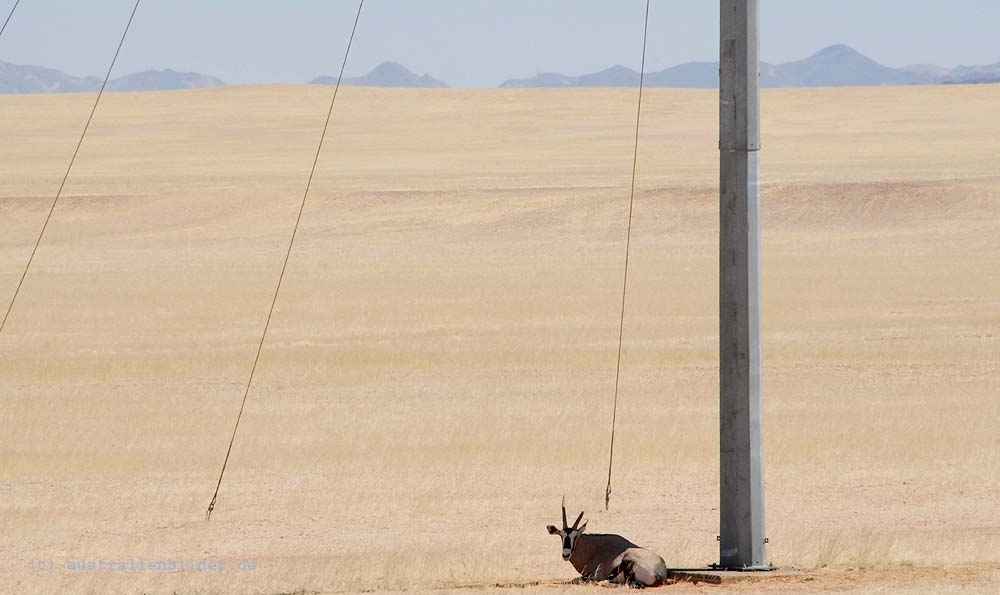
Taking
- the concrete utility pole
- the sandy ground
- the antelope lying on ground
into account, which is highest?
the concrete utility pole

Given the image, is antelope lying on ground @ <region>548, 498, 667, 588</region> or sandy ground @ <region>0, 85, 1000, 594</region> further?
sandy ground @ <region>0, 85, 1000, 594</region>

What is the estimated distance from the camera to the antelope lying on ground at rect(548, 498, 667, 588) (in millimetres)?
10062

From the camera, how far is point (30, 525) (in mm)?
14961

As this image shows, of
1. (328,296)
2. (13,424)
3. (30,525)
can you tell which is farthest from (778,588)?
(328,296)

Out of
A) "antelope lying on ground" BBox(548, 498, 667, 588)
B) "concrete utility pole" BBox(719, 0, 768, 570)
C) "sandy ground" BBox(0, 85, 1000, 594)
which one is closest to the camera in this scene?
"antelope lying on ground" BBox(548, 498, 667, 588)

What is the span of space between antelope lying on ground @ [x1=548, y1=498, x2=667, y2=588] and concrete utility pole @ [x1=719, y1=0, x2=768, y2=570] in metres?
0.88

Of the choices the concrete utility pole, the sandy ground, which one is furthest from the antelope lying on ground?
the concrete utility pole

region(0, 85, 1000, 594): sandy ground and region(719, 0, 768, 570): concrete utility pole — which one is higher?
region(719, 0, 768, 570): concrete utility pole

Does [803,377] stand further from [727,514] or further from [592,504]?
[727,514]

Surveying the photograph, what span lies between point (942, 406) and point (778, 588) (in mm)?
12103

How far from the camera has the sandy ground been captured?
13.8 metres

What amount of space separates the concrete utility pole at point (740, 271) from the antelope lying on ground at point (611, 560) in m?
0.88

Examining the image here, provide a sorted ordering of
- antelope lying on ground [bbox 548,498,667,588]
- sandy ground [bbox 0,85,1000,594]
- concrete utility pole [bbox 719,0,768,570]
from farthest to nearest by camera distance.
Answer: sandy ground [bbox 0,85,1000,594]
concrete utility pole [bbox 719,0,768,570]
antelope lying on ground [bbox 548,498,667,588]

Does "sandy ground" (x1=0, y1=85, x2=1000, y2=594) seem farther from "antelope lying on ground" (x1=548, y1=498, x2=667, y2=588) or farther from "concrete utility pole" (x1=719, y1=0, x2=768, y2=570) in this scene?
"concrete utility pole" (x1=719, y1=0, x2=768, y2=570)
